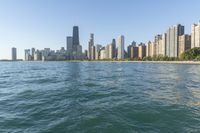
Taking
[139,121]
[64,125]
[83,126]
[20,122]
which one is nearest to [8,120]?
[20,122]

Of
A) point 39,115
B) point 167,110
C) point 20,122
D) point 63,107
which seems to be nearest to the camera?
point 20,122

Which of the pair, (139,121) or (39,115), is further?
(39,115)

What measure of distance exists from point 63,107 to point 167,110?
23.2 feet

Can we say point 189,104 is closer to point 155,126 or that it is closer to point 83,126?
point 155,126

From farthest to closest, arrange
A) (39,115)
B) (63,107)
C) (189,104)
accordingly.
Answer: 1. (189,104)
2. (63,107)
3. (39,115)

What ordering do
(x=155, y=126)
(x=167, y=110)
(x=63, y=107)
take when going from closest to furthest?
(x=155, y=126) < (x=167, y=110) < (x=63, y=107)

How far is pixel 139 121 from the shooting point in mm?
11609

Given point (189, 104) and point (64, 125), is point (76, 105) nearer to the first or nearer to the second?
point (64, 125)

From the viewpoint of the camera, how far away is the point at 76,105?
15.4 metres

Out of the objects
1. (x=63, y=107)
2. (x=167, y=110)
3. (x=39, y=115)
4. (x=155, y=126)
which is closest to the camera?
(x=155, y=126)

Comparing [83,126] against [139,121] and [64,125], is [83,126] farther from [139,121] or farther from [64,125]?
[139,121]

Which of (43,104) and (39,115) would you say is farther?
(43,104)

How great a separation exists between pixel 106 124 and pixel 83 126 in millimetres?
1235

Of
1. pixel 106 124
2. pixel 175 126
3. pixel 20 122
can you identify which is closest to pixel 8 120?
pixel 20 122
